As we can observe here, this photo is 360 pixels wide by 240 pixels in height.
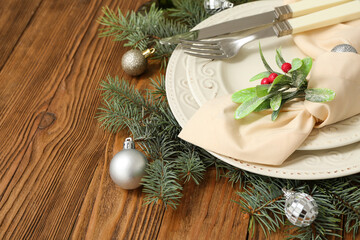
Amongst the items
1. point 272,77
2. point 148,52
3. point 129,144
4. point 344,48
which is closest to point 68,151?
point 129,144

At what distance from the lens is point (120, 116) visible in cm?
71

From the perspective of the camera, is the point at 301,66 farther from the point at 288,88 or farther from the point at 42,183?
the point at 42,183

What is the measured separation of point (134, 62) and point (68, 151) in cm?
22

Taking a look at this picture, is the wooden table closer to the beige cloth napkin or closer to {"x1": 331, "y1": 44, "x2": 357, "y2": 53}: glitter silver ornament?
the beige cloth napkin

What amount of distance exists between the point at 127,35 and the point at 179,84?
29 centimetres

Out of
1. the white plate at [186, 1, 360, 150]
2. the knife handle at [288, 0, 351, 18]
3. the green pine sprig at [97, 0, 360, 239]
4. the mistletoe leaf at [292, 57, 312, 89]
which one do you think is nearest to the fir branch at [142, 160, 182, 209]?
the green pine sprig at [97, 0, 360, 239]

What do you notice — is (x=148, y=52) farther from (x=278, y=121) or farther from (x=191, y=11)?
(x=278, y=121)

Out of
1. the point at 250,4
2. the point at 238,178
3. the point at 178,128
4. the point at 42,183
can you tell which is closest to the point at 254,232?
the point at 238,178

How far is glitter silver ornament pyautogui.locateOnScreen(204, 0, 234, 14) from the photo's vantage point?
33.6 inches

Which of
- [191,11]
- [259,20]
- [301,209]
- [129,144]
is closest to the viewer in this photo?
[301,209]

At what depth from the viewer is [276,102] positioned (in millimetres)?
591

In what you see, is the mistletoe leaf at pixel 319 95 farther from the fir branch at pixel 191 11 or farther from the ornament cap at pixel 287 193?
the fir branch at pixel 191 11

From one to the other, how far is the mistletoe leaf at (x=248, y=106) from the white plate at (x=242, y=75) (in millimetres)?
80

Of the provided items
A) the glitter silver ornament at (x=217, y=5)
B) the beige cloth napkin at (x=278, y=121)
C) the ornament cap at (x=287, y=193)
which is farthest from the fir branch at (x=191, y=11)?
the ornament cap at (x=287, y=193)
